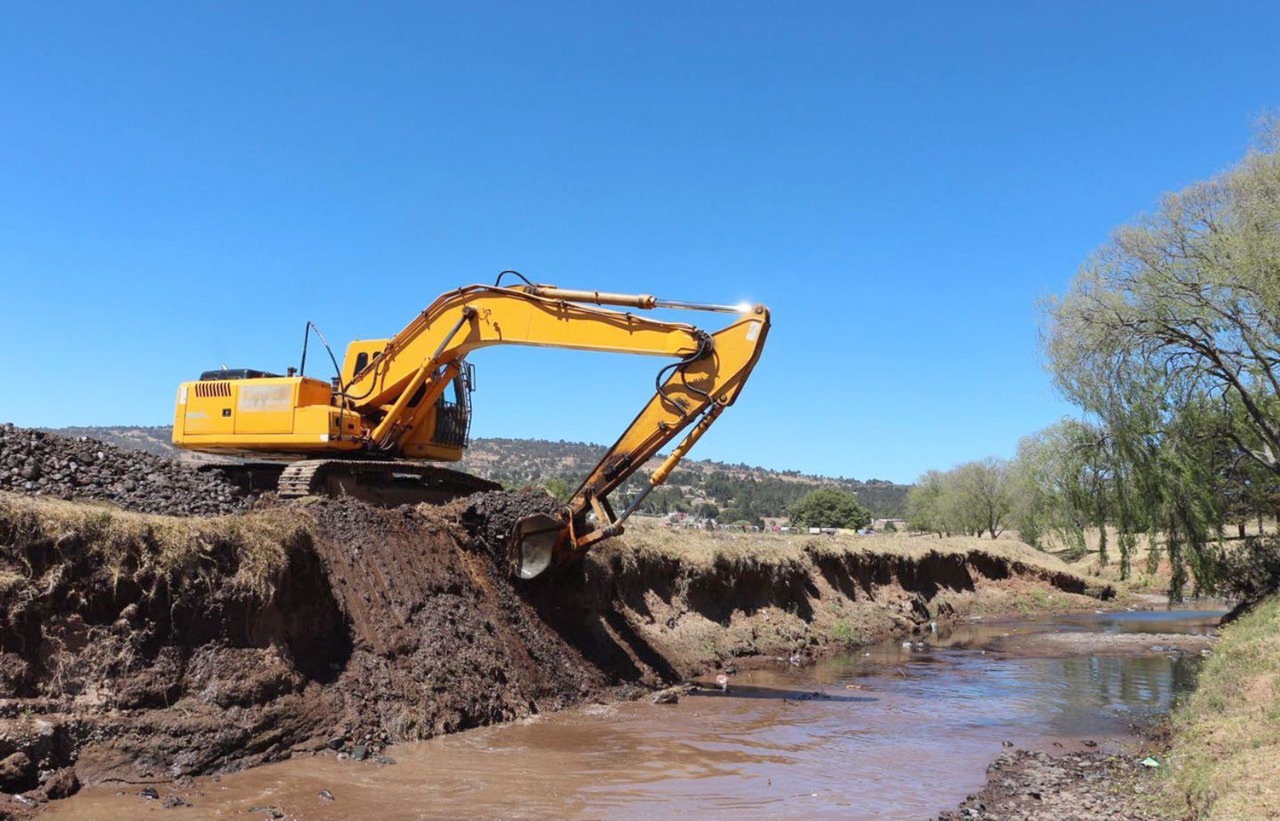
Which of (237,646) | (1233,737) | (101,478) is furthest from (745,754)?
(101,478)

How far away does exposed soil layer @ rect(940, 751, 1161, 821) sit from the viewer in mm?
9141

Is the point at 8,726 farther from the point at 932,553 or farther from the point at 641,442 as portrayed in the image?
the point at 932,553

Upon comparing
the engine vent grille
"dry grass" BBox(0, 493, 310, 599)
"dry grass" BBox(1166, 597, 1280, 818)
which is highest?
the engine vent grille

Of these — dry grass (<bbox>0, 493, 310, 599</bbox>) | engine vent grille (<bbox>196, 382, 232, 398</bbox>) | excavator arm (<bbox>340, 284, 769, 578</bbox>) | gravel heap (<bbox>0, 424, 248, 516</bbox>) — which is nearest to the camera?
dry grass (<bbox>0, 493, 310, 599</bbox>)

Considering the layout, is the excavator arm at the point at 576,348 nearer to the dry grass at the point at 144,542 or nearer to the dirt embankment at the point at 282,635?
the dirt embankment at the point at 282,635

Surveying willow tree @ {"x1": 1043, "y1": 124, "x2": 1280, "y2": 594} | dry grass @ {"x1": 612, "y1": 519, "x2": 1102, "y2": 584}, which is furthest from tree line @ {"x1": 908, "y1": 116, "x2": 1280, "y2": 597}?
dry grass @ {"x1": 612, "y1": 519, "x2": 1102, "y2": 584}

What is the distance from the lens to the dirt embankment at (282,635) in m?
8.95

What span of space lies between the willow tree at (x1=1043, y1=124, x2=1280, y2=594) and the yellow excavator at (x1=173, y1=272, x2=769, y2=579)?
8.89 metres

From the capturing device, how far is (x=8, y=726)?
324 inches

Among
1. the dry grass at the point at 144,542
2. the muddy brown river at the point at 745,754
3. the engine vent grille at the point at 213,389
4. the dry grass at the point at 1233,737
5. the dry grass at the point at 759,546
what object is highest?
the engine vent grille at the point at 213,389

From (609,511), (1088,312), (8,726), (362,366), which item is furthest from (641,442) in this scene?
(1088,312)

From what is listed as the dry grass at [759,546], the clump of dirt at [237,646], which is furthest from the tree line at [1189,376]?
the clump of dirt at [237,646]

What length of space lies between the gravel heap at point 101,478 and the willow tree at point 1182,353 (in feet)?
52.3

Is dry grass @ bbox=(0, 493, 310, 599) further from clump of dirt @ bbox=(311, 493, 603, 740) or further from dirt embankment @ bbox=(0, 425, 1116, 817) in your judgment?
A: clump of dirt @ bbox=(311, 493, 603, 740)
